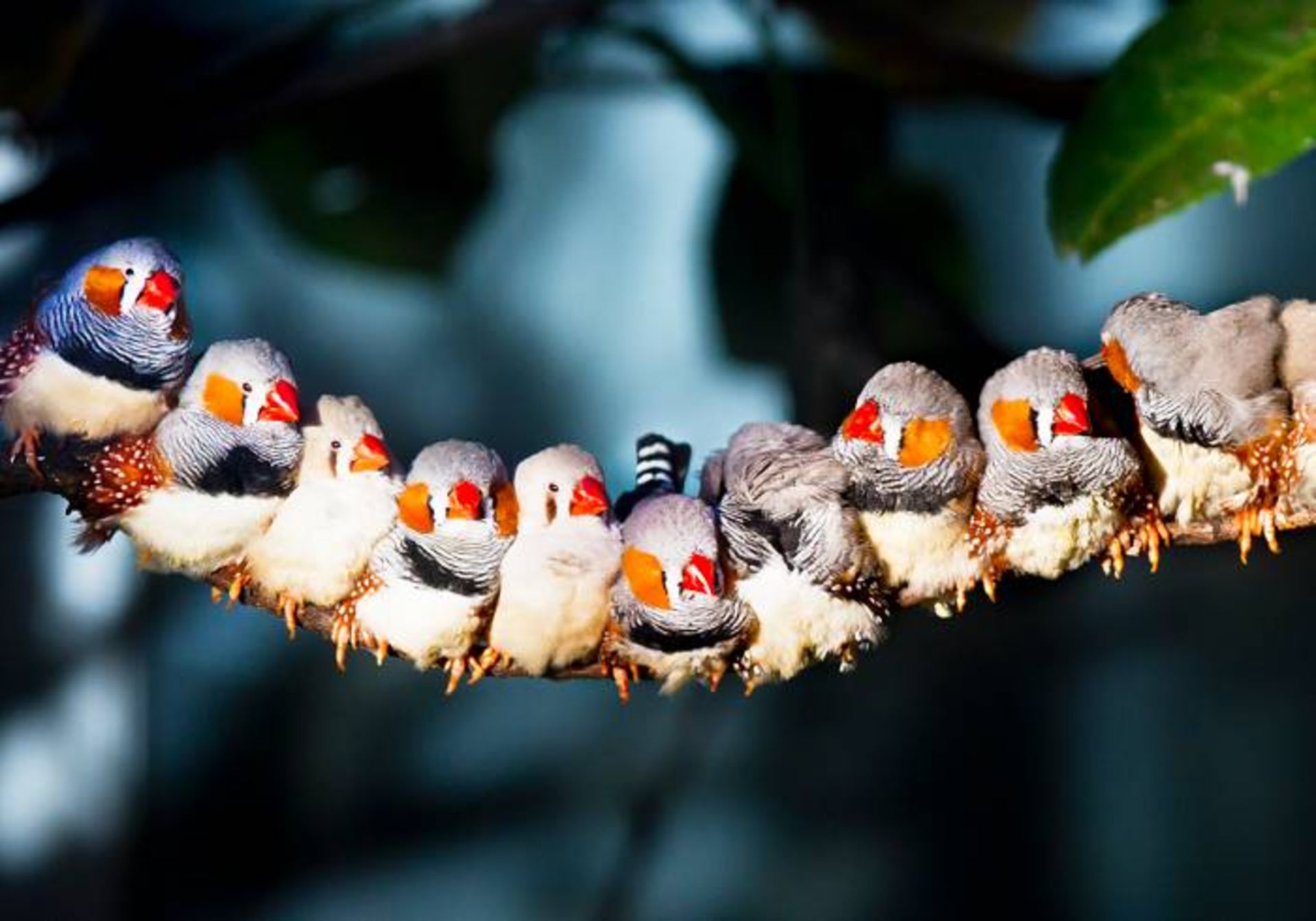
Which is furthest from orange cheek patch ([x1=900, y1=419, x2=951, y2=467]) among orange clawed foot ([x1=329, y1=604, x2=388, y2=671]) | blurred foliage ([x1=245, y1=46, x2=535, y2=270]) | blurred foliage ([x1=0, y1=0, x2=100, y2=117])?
blurred foliage ([x1=245, y1=46, x2=535, y2=270])

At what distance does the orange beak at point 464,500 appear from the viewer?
0.49m

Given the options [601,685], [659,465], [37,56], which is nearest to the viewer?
[659,465]

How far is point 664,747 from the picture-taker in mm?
1381

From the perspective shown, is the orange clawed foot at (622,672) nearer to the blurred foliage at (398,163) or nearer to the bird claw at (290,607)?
the bird claw at (290,607)

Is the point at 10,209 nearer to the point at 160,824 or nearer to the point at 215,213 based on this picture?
the point at 215,213

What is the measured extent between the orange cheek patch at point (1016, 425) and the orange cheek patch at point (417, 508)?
0.71ft

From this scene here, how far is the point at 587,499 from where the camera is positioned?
1.69 feet

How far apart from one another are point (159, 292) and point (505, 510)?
0.14m

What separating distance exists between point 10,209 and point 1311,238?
1192 mm

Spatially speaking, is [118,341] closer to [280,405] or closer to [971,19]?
[280,405]

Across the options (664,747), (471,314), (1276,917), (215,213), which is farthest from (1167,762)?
(215,213)

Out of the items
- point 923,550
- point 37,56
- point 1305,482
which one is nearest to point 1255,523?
point 1305,482

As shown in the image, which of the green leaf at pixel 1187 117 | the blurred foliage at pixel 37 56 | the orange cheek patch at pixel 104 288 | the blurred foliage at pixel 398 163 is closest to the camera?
the orange cheek patch at pixel 104 288

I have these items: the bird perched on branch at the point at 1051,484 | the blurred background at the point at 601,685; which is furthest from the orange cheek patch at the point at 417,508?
the blurred background at the point at 601,685
